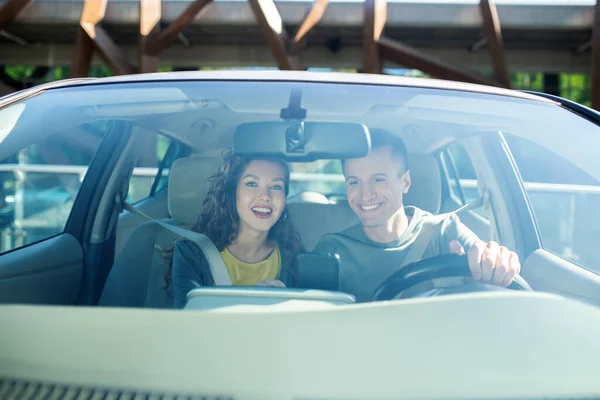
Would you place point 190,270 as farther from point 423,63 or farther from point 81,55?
point 423,63

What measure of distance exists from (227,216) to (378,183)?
1.28ft

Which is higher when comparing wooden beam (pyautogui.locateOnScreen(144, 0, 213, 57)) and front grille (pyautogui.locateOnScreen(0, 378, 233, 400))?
wooden beam (pyautogui.locateOnScreen(144, 0, 213, 57))

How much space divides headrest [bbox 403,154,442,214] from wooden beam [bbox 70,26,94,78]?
17.5ft

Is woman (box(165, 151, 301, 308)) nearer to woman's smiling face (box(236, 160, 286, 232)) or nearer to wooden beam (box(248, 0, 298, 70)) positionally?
woman's smiling face (box(236, 160, 286, 232))

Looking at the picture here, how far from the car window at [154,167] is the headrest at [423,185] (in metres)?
0.95

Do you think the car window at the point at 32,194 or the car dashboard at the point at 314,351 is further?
the car window at the point at 32,194

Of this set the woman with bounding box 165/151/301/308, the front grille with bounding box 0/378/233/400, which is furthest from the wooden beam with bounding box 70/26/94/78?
the front grille with bounding box 0/378/233/400

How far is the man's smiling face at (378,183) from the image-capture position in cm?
171

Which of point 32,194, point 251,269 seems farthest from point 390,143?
point 32,194

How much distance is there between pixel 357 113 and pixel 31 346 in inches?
38.9

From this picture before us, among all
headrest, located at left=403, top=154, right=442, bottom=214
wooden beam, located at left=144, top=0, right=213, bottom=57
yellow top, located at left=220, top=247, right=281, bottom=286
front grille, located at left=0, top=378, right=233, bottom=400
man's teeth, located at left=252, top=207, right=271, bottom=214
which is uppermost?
wooden beam, located at left=144, top=0, right=213, bottom=57

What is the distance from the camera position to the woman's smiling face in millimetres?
1675

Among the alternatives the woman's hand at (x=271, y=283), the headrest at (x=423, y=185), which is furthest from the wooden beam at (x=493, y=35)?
the woman's hand at (x=271, y=283)

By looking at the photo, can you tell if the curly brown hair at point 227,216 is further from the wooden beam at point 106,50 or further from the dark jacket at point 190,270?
the wooden beam at point 106,50
